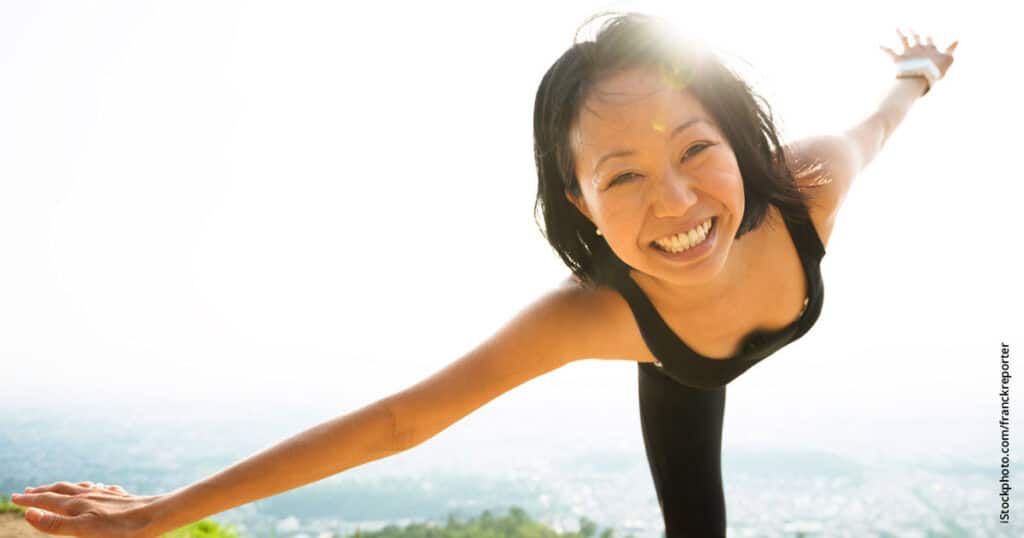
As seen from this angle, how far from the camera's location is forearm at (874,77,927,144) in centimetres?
343

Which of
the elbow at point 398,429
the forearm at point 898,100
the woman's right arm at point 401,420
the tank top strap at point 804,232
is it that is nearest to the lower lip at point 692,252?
the woman's right arm at point 401,420

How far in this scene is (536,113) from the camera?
92.0 inches

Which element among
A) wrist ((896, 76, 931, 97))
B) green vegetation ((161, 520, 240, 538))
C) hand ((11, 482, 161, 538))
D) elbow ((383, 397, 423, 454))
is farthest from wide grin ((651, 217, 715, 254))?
green vegetation ((161, 520, 240, 538))

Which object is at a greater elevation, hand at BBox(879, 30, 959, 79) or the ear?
hand at BBox(879, 30, 959, 79)

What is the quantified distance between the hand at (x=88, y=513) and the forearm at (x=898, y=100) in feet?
9.69

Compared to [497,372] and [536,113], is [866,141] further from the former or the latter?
[497,372]

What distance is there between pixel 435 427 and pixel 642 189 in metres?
0.90

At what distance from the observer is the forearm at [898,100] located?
11.3ft

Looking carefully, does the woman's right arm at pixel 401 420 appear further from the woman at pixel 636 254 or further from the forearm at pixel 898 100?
the forearm at pixel 898 100

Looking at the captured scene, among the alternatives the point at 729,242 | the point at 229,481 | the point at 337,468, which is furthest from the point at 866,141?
the point at 229,481

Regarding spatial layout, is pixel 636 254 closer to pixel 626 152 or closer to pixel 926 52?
pixel 626 152

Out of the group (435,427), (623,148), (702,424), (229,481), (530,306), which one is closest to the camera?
(623,148)

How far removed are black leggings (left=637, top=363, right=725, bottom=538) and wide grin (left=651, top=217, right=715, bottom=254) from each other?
2.98 ft

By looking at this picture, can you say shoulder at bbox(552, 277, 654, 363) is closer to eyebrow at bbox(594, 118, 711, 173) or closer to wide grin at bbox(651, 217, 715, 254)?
wide grin at bbox(651, 217, 715, 254)
